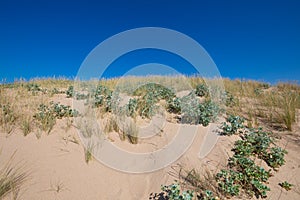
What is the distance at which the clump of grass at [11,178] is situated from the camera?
2973mm

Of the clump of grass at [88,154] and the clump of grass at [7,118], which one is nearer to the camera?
the clump of grass at [88,154]

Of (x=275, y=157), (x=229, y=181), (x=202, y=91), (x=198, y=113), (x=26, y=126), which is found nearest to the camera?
(x=229, y=181)

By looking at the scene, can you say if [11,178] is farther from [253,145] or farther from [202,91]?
[202,91]

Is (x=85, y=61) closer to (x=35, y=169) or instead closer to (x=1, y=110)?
(x=1, y=110)

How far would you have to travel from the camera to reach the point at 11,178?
3186 mm

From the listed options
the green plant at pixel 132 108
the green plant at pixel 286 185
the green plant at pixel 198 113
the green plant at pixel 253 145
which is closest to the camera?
the green plant at pixel 286 185

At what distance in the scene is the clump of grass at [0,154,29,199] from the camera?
2.97m

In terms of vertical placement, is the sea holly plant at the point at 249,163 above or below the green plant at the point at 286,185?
above

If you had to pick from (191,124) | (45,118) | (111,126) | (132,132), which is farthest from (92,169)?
(191,124)

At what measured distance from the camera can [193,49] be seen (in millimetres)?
6453

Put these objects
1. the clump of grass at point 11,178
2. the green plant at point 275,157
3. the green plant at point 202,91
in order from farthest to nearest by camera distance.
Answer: the green plant at point 202,91 → the green plant at point 275,157 → the clump of grass at point 11,178

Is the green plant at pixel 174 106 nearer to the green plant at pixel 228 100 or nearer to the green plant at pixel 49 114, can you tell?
the green plant at pixel 228 100

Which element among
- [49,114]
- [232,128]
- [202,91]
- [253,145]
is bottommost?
[253,145]

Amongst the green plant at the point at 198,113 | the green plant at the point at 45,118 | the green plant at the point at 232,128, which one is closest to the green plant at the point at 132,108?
the green plant at the point at 198,113
